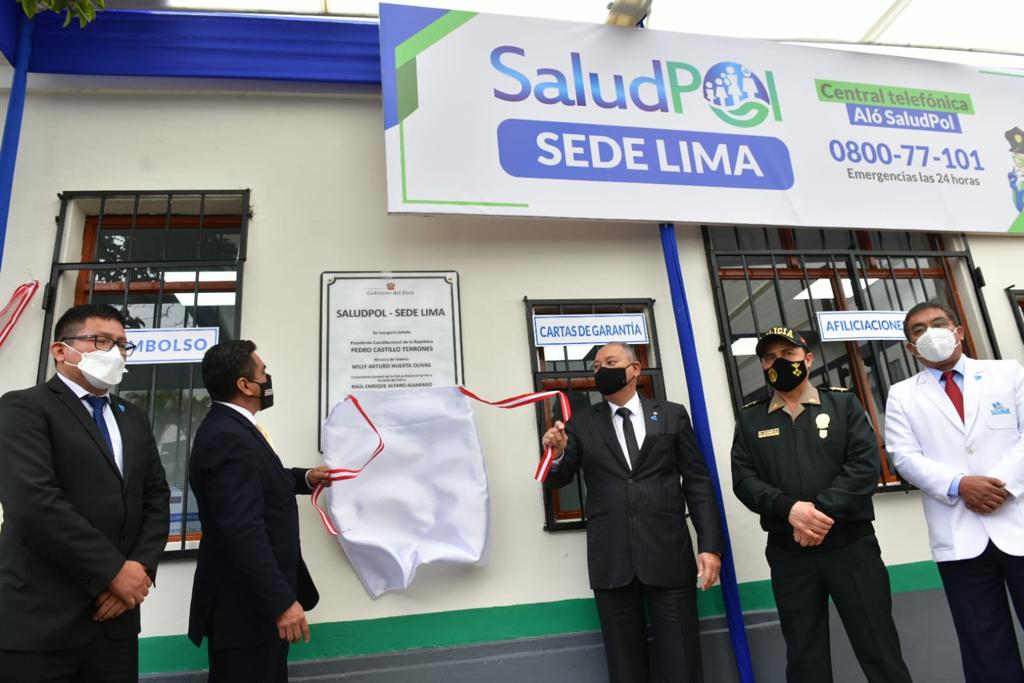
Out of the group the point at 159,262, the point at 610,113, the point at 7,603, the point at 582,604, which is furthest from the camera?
the point at 610,113

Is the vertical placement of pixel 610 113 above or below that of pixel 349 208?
above

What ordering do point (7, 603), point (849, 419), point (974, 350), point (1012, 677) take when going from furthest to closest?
point (974, 350)
point (849, 419)
point (1012, 677)
point (7, 603)

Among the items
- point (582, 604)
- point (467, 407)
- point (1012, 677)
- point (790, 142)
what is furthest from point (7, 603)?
point (790, 142)

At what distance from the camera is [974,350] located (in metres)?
4.19

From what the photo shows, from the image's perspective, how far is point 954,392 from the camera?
2.70 m

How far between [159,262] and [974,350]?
4.89 metres

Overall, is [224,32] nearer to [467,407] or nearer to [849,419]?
[467,407]

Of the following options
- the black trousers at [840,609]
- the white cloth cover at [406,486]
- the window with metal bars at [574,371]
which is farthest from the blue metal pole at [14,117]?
the black trousers at [840,609]

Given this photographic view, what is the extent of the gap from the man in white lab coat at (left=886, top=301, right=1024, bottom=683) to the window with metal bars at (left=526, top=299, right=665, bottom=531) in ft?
4.15

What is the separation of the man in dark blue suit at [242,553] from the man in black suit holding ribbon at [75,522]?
192 millimetres

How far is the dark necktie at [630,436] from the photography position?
2.88 m

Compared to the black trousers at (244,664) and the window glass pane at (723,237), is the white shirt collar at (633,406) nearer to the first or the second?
the window glass pane at (723,237)

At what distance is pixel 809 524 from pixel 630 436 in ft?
2.60

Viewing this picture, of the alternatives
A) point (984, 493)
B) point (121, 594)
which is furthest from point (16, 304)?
point (984, 493)
